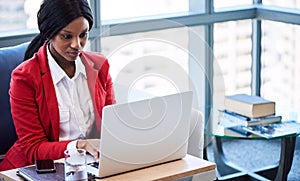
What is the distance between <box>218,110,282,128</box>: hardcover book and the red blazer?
90cm

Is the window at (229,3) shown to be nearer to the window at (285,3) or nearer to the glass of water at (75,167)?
the window at (285,3)

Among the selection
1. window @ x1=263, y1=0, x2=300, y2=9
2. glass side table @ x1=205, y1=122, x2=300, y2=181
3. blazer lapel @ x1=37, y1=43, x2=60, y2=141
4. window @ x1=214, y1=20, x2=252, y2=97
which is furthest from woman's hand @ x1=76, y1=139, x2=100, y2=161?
window @ x1=263, y1=0, x2=300, y2=9

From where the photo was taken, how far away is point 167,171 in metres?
2.14

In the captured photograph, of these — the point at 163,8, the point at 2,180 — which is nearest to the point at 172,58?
the point at 2,180

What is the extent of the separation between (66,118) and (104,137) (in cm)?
61

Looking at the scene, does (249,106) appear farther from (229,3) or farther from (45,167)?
(45,167)

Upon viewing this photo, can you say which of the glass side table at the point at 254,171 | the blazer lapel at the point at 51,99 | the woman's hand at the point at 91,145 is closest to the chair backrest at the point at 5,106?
the blazer lapel at the point at 51,99

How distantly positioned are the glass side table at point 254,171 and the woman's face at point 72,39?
89 cm

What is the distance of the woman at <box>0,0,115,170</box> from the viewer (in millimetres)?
2539

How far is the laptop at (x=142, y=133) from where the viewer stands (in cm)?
202

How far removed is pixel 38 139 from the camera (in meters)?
2.54

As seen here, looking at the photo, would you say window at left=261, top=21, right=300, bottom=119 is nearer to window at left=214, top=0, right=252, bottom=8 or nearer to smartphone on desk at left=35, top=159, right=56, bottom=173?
window at left=214, top=0, right=252, bottom=8

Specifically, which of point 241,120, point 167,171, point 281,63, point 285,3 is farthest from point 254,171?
point 167,171

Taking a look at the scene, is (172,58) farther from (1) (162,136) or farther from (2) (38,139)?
(2) (38,139)
